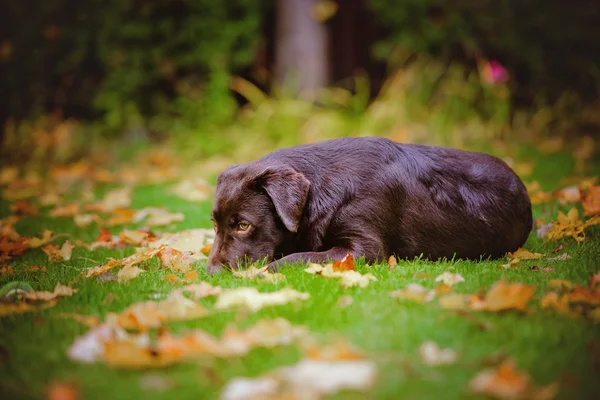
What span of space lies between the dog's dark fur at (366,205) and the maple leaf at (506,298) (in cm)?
107

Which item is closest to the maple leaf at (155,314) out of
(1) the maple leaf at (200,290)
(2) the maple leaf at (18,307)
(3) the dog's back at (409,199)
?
(1) the maple leaf at (200,290)

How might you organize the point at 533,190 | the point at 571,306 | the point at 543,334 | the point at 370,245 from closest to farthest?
1. the point at 543,334
2. the point at 571,306
3. the point at 370,245
4. the point at 533,190

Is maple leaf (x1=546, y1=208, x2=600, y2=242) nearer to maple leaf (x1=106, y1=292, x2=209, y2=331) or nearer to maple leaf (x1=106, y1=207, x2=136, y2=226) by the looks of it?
maple leaf (x1=106, y1=292, x2=209, y2=331)

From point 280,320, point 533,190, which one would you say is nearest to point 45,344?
point 280,320

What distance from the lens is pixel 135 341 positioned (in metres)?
2.36

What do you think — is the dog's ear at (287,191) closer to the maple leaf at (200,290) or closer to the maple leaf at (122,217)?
the maple leaf at (200,290)

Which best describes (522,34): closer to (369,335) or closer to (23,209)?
(23,209)

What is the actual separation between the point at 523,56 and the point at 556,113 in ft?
3.98

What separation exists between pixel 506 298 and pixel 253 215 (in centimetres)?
167

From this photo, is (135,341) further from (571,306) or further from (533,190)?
(533,190)

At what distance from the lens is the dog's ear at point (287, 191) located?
3582mm

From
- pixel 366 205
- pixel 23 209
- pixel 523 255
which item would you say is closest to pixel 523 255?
pixel 523 255

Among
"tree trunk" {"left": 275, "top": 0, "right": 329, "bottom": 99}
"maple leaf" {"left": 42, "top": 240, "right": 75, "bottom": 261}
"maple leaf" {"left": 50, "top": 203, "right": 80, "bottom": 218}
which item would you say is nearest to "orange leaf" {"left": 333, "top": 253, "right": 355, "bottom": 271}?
"maple leaf" {"left": 42, "top": 240, "right": 75, "bottom": 261}

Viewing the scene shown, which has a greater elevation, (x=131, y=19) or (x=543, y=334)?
(x=131, y=19)
